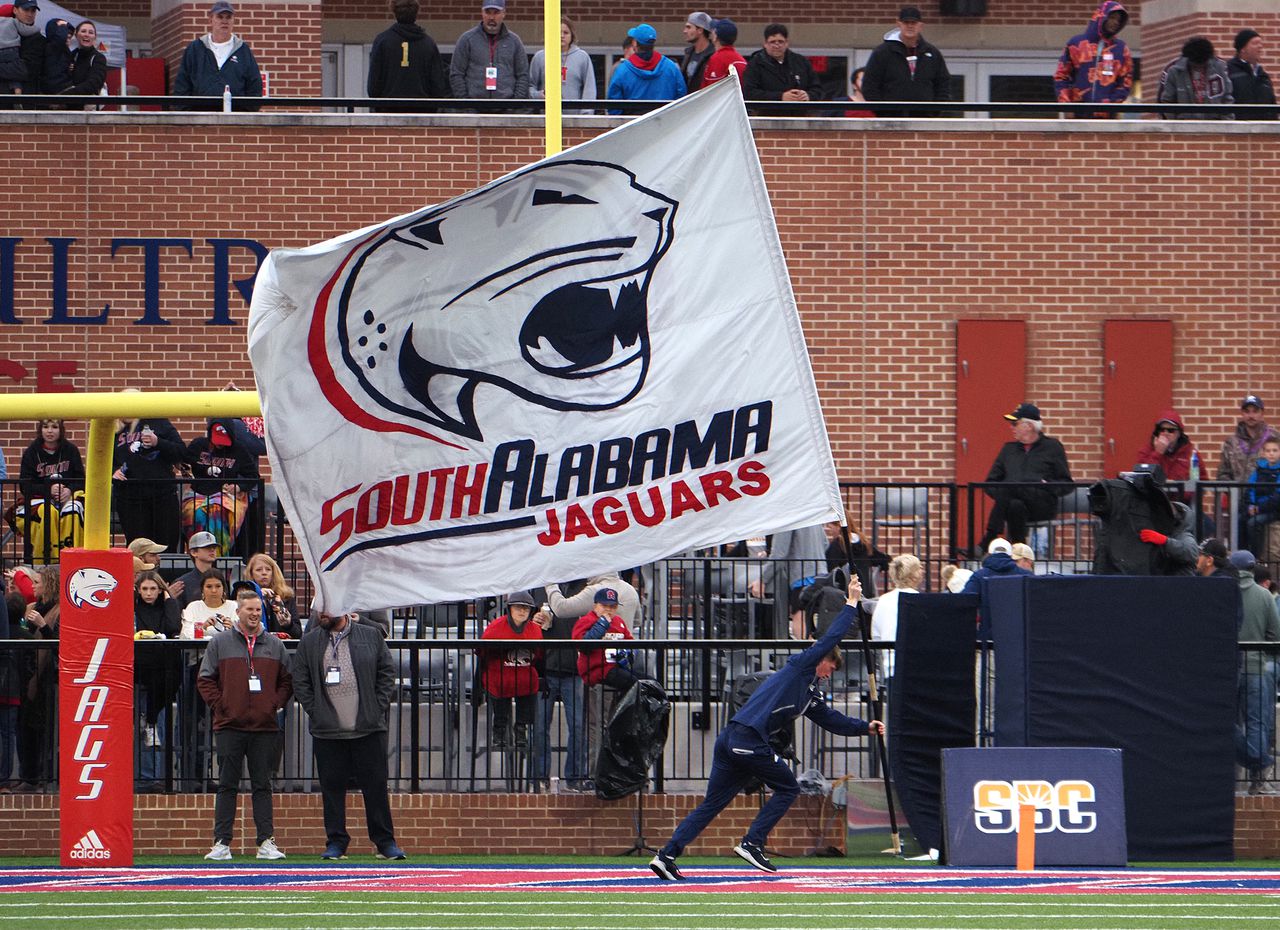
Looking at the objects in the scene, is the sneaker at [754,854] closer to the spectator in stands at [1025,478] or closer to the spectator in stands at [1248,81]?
the spectator in stands at [1025,478]

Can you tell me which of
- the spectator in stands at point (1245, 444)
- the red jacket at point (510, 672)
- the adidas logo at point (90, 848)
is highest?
the spectator in stands at point (1245, 444)

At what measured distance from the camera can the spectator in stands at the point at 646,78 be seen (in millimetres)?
21438

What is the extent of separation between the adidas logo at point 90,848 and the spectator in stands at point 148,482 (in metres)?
4.15

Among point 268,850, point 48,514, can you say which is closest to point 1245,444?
point 268,850

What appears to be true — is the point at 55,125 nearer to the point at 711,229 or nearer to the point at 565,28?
the point at 565,28

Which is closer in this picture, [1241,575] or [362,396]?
[362,396]

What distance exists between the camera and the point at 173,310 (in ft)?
70.0

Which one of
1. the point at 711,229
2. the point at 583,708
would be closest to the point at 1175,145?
the point at 583,708

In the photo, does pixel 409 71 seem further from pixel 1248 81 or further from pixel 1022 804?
pixel 1022 804

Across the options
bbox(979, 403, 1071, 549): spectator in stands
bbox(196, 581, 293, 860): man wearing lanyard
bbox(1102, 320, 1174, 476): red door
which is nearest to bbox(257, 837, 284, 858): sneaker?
bbox(196, 581, 293, 860): man wearing lanyard

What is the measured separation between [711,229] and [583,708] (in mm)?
5801

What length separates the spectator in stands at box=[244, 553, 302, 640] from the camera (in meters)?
16.4

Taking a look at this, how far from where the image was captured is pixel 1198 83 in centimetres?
2195

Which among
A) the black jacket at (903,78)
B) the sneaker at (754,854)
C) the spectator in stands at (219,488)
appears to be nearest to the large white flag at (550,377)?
the sneaker at (754,854)
